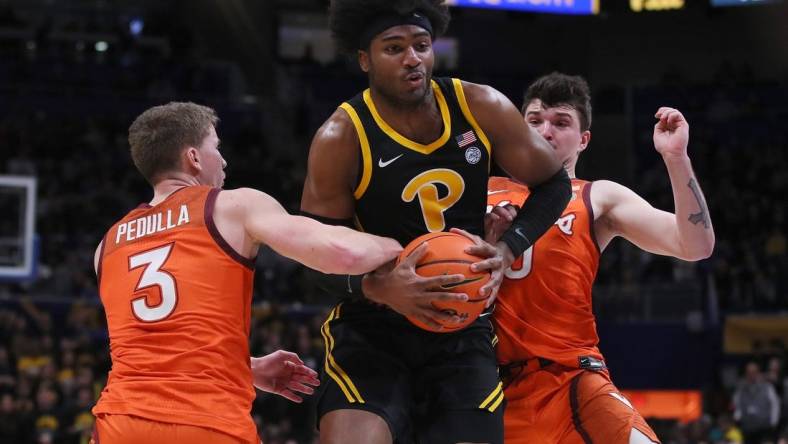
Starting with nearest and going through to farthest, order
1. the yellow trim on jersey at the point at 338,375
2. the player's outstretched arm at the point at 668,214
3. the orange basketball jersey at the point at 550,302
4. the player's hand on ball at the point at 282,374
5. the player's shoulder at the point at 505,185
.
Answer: the yellow trim on jersey at the point at 338,375
the player's outstretched arm at the point at 668,214
the player's hand on ball at the point at 282,374
the orange basketball jersey at the point at 550,302
the player's shoulder at the point at 505,185

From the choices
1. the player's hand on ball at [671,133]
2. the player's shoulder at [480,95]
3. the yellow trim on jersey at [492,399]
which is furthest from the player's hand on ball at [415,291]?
the player's hand on ball at [671,133]

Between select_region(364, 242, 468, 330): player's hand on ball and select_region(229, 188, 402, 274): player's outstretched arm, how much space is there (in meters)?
0.09

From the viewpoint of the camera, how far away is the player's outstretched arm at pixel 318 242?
4078 millimetres

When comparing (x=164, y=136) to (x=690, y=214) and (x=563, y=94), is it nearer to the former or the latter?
(x=563, y=94)

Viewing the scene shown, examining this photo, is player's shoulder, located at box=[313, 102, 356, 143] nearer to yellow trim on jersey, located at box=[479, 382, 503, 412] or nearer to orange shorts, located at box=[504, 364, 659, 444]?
yellow trim on jersey, located at box=[479, 382, 503, 412]

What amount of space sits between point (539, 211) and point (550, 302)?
79 centimetres

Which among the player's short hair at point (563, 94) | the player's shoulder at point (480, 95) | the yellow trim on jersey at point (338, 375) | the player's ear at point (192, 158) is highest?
the player's short hair at point (563, 94)

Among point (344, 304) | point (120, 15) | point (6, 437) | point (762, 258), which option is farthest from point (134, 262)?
point (120, 15)

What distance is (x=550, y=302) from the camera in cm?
529

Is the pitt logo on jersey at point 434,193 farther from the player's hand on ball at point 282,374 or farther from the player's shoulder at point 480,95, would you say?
the player's hand on ball at point 282,374

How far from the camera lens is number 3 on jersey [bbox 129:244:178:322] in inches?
167

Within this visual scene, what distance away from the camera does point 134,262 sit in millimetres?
4367

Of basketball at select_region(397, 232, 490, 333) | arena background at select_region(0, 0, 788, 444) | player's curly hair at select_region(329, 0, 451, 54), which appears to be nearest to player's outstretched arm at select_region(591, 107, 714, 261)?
player's curly hair at select_region(329, 0, 451, 54)

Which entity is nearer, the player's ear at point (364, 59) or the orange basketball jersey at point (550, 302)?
the player's ear at point (364, 59)
